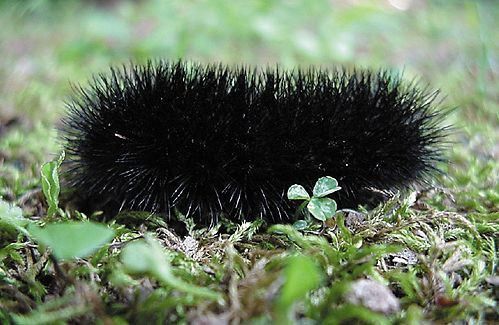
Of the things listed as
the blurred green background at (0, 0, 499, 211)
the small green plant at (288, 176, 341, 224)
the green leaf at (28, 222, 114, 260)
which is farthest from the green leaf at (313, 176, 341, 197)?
the blurred green background at (0, 0, 499, 211)

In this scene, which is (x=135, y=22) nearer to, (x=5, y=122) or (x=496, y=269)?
(x=5, y=122)

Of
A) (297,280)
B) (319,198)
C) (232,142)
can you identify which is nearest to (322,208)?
(319,198)

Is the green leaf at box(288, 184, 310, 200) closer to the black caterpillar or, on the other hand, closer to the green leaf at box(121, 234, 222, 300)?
the black caterpillar

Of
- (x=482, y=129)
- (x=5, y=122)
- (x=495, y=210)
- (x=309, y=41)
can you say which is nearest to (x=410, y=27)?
(x=309, y=41)

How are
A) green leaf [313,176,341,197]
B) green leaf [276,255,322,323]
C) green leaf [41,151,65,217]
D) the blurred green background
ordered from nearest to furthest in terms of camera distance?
green leaf [276,255,322,323], green leaf [41,151,65,217], green leaf [313,176,341,197], the blurred green background

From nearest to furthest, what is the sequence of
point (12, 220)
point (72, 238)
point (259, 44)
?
point (72, 238)
point (12, 220)
point (259, 44)

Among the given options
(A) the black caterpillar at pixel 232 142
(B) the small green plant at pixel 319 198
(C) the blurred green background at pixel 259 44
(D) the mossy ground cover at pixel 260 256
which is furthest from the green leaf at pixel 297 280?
(C) the blurred green background at pixel 259 44

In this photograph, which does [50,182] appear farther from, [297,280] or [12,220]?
[297,280]
